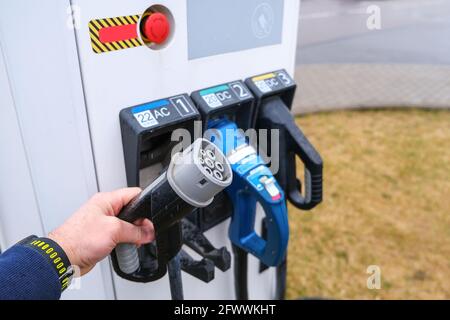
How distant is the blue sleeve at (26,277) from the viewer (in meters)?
0.80

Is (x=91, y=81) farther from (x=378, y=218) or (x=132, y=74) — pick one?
(x=378, y=218)

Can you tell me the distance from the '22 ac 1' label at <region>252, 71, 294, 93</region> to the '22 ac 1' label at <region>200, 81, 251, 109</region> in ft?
0.21

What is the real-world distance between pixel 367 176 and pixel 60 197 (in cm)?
263

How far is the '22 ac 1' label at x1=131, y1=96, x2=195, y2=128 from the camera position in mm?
1074

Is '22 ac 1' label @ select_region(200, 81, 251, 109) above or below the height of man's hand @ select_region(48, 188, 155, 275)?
above

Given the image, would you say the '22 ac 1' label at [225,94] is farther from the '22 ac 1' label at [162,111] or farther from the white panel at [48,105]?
the white panel at [48,105]

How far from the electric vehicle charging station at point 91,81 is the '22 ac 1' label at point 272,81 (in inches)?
1.5

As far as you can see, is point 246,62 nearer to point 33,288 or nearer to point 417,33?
point 33,288

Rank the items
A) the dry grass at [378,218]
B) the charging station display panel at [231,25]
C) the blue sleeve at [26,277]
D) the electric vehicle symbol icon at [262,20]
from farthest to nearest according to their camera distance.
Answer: the dry grass at [378,218] < the electric vehicle symbol icon at [262,20] < the charging station display panel at [231,25] < the blue sleeve at [26,277]

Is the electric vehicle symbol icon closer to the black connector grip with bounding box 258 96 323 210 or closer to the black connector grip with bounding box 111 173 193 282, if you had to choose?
the black connector grip with bounding box 258 96 323 210

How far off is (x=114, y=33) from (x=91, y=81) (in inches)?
4.7

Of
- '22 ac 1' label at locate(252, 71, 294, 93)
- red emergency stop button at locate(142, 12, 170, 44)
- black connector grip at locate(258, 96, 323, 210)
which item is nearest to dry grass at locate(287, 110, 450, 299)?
black connector grip at locate(258, 96, 323, 210)

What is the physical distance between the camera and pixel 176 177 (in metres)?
0.89

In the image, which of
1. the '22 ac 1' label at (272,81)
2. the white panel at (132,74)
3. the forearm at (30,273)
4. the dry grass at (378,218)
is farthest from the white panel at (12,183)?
the dry grass at (378,218)
